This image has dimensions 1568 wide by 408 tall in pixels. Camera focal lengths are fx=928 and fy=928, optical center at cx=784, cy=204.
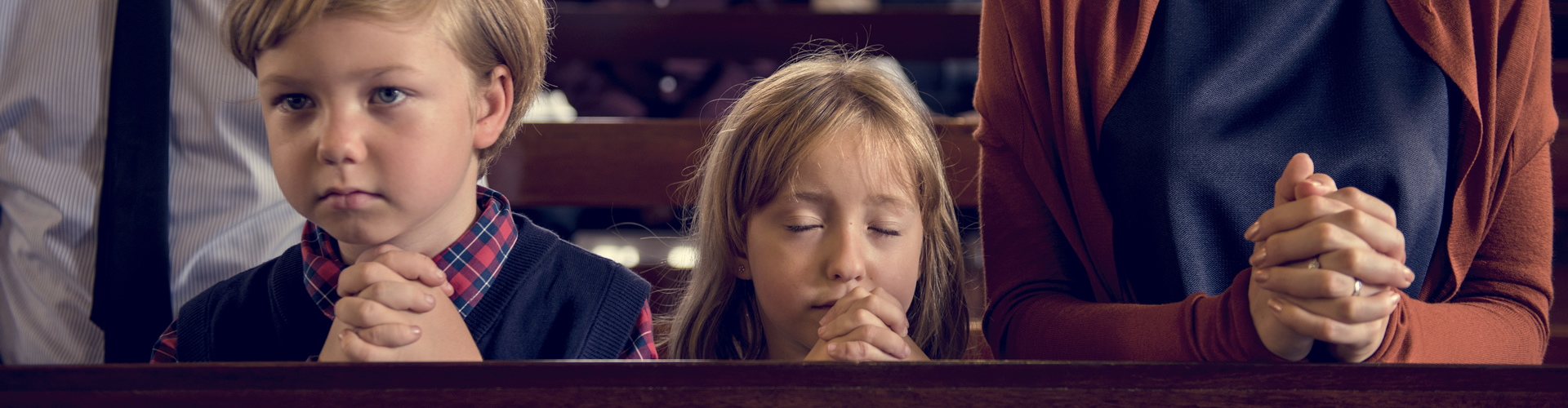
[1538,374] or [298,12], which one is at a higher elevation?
[298,12]

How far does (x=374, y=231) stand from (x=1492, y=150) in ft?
2.55

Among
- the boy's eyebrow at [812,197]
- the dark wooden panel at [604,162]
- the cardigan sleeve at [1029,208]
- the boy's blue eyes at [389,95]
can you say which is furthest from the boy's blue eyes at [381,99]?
the dark wooden panel at [604,162]

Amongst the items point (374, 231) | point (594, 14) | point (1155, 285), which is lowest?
point (1155, 285)

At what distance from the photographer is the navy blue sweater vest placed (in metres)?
0.65

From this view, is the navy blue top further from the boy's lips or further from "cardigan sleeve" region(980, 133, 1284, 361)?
the boy's lips

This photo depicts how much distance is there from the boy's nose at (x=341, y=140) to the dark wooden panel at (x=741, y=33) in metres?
1.24

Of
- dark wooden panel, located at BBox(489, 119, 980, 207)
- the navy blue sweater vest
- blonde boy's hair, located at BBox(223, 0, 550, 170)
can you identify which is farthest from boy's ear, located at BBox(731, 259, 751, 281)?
dark wooden panel, located at BBox(489, 119, 980, 207)

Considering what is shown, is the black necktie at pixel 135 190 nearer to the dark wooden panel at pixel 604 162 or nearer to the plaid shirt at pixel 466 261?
the plaid shirt at pixel 466 261

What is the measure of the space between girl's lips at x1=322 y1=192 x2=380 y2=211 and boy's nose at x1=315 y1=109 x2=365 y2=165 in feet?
0.06

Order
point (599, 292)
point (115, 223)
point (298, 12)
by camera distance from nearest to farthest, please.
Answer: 1. point (298, 12)
2. point (599, 292)
3. point (115, 223)

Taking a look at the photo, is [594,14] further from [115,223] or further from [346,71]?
[346,71]

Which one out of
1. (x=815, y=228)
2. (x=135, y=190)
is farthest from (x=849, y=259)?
(x=135, y=190)

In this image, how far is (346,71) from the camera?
535 mm

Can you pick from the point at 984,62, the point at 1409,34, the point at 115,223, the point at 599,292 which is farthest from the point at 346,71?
the point at 1409,34
